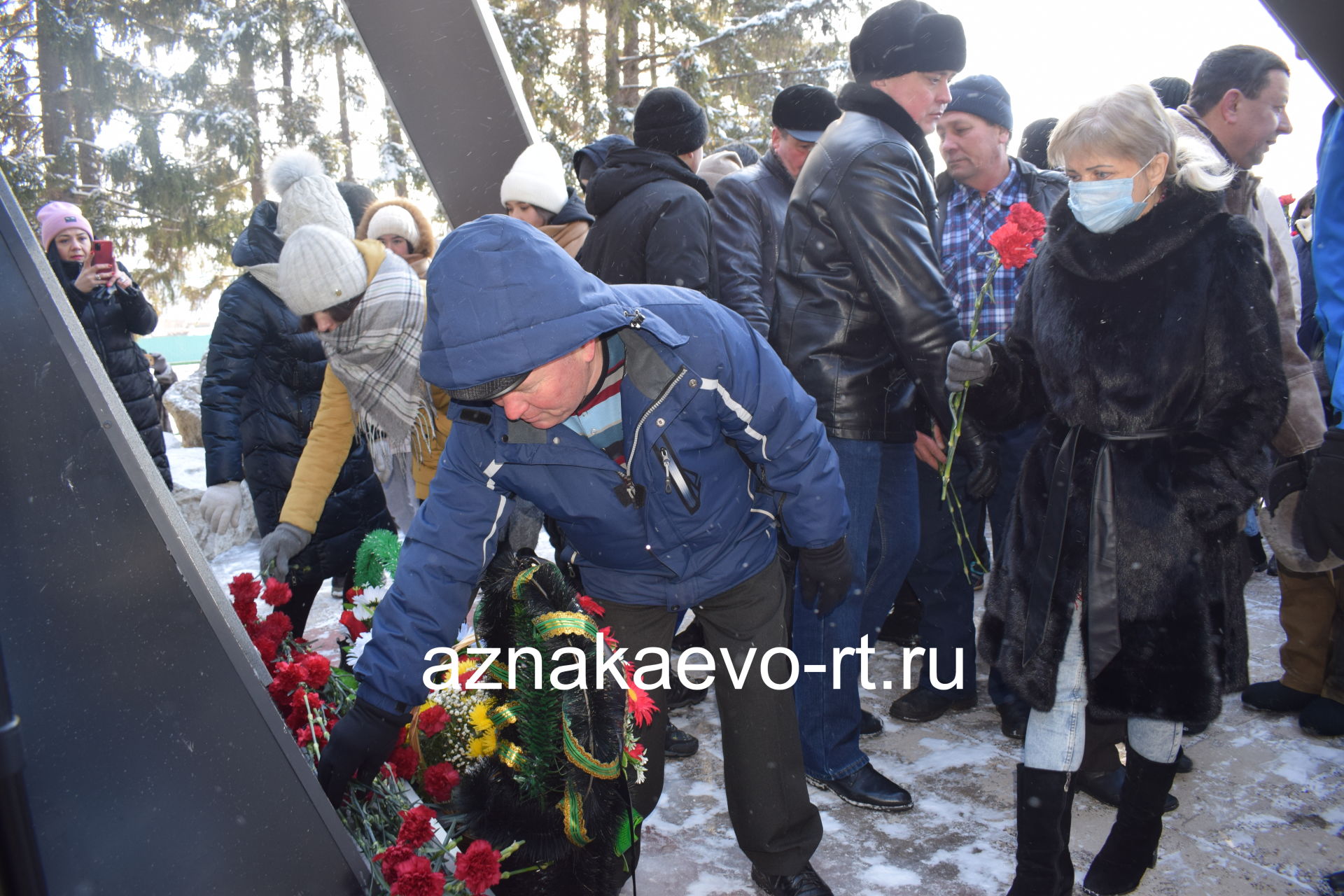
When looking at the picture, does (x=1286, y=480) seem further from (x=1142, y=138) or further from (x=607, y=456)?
(x=607, y=456)

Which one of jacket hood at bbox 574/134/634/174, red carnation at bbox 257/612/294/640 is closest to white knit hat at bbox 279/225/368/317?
jacket hood at bbox 574/134/634/174

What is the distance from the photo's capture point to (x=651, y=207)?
342cm

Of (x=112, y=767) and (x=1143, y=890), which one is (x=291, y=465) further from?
(x=1143, y=890)

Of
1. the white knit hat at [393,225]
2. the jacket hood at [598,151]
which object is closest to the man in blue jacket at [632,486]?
the jacket hood at [598,151]

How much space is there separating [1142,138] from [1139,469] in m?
0.79

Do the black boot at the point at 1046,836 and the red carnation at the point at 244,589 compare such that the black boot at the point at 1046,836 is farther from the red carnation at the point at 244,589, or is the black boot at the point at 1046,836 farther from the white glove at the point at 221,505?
the white glove at the point at 221,505

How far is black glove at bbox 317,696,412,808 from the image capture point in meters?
1.80

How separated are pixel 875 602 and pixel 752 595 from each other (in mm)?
962

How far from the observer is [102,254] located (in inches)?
192

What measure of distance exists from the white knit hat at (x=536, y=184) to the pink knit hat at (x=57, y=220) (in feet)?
8.32

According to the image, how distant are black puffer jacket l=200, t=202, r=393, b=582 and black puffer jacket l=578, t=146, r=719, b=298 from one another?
1269 millimetres

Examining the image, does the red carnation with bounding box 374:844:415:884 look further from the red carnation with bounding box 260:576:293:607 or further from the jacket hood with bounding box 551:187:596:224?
the jacket hood with bounding box 551:187:596:224

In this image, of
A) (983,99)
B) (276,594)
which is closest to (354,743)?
(276,594)

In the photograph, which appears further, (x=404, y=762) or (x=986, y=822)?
(x=986, y=822)
